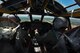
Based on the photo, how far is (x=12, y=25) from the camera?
5.40m

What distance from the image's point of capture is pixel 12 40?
4.52m

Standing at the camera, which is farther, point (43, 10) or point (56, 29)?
point (56, 29)

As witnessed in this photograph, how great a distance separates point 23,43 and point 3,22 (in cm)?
102

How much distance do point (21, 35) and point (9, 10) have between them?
0.57 metres

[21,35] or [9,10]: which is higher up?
[9,10]

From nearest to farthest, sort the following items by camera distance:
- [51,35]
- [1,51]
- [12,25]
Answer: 1. [1,51]
2. [51,35]
3. [12,25]

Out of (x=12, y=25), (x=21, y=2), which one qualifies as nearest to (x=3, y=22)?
(x=12, y=25)

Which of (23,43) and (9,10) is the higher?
(9,10)

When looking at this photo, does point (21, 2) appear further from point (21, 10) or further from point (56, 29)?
point (56, 29)

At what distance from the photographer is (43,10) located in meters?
4.43

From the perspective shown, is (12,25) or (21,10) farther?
(12,25)

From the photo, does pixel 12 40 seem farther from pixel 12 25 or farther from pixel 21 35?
pixel 12 25

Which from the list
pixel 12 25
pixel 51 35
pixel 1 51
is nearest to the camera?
pixel 1 51

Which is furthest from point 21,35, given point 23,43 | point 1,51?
point 1,51
